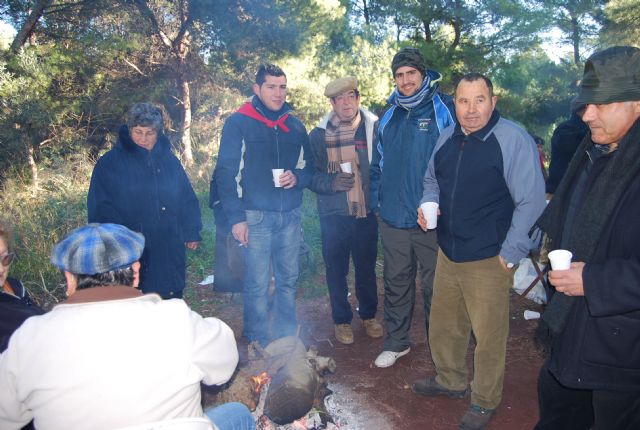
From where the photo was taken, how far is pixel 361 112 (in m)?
4.24

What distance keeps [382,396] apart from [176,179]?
7.77 feet

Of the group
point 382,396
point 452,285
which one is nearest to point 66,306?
point 452,285

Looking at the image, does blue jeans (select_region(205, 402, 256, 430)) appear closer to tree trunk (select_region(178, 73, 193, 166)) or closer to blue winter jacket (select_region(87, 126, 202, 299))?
blue winter jacket (select_region(87, 126, 202, 299))

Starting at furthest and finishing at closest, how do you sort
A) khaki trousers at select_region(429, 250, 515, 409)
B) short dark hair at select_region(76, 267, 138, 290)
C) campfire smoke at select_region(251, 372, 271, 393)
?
campfire smoke at select_region(251, 372, 271, 393) → khaki trousers at select_region(429, 250, 515, 409) → short dark hair at select_region(76, 267, 138, 290)

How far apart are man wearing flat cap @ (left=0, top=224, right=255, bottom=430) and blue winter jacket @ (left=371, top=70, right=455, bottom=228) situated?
2.28m

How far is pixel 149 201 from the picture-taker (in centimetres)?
348

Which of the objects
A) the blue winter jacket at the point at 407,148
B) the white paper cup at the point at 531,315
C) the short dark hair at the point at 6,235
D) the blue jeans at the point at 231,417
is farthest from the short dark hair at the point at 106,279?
the white paper cup at the point at 531,315

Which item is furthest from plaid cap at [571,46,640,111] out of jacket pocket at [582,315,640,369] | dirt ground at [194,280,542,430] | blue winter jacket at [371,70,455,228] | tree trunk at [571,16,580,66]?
tree trunk at [571,16,580,66]

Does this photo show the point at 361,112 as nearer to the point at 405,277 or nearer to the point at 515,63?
the point at 405,277

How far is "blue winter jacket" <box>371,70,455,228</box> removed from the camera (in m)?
3.48

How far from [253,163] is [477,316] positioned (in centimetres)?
215

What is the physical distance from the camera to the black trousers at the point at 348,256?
4.30m

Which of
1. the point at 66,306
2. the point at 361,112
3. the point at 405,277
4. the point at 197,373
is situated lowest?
the point at 405,277

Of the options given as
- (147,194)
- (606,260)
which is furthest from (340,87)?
(606,260)
